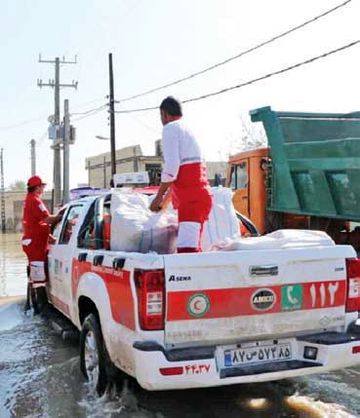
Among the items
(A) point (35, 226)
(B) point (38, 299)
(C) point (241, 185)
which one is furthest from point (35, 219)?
(C) point (241, 185)

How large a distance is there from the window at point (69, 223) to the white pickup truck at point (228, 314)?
208 centimetres

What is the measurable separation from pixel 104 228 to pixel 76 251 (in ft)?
1.66

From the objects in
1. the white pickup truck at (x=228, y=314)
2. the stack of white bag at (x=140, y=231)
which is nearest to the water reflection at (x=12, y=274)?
the stack of white bag at (x=140, y=231)

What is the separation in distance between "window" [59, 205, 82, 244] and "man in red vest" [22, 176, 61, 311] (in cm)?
93

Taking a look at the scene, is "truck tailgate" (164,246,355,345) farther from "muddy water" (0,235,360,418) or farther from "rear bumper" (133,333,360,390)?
"muddy water" (0,235,360,418)

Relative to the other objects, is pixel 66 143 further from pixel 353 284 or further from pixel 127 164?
pixel 353 284

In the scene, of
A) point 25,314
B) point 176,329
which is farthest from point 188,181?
point 25,314

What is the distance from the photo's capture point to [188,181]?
4.78m

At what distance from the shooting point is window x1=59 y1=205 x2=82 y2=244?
6.61 metres

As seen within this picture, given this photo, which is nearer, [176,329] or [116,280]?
[176,329]

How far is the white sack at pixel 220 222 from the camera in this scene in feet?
17.6

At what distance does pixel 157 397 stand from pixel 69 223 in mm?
2632

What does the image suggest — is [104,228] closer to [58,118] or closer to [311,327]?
[311,327]

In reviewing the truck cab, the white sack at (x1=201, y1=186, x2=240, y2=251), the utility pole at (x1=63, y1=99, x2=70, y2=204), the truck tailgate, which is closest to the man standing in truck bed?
the white sack at (x1=201, y1=186, x2=240, y2=251)
